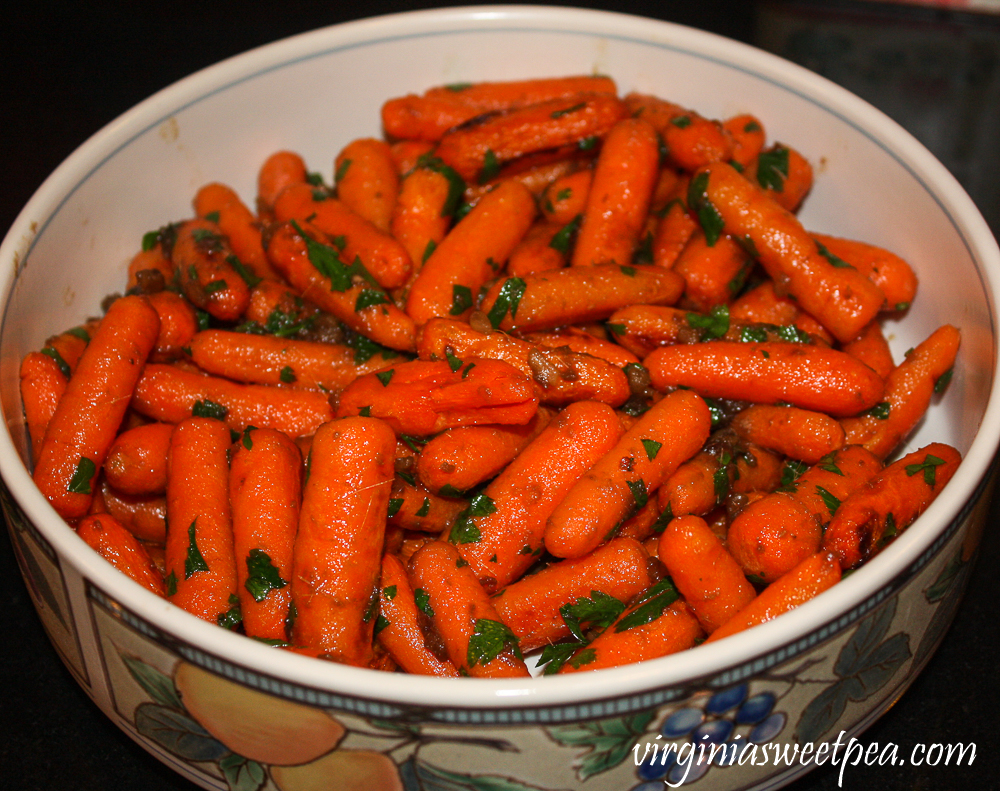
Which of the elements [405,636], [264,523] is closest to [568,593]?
[405,636]

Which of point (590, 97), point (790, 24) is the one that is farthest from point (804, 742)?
point (790, 24)

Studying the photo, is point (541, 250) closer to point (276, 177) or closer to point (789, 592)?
point (276, 177)

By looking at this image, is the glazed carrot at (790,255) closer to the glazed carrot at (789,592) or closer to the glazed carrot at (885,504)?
the glazed carrot at (885,504)

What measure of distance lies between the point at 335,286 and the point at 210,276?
0.25m

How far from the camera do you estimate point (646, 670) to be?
1.06 metres

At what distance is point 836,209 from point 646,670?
4.35 ft

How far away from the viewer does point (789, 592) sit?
51.8 inches

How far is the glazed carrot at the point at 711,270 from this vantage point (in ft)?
5.93

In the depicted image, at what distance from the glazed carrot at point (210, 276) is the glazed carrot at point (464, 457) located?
1.72ft

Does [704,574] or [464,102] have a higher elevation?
[464,102]

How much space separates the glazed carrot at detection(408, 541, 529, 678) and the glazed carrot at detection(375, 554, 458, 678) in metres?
0.02

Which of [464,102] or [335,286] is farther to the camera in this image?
[464,102]

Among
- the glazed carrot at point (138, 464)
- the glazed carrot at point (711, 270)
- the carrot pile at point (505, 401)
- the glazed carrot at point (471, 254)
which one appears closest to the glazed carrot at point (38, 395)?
the carrot pile at point (505, 401)

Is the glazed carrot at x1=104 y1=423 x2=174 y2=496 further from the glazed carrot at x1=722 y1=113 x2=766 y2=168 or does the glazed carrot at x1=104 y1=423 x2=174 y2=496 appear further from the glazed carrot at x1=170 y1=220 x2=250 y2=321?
the glazed carrot at x1=722 y1=113 x2=766 y2=168
